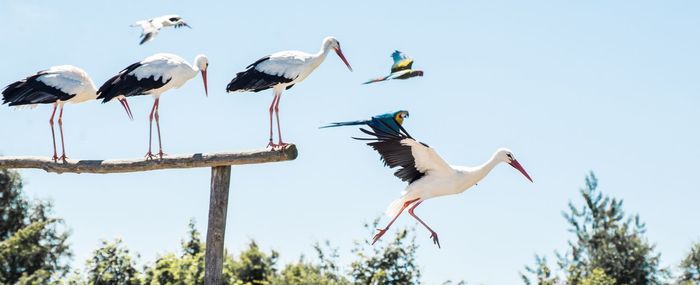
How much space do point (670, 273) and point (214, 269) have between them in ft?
61.5

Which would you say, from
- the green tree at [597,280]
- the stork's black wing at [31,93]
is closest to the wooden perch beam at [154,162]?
the stork's black wing at [31,93]

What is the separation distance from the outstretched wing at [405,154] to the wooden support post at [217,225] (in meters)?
1.46

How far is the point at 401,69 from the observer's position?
1298cm

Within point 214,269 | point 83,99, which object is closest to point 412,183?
point 214,269

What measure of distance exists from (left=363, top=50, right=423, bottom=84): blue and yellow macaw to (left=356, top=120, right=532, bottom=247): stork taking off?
532 millimetres

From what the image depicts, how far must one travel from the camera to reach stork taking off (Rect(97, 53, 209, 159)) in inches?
573

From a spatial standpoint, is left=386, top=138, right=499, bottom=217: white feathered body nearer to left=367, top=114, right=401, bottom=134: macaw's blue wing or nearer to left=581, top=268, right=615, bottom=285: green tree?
left=367, top=114, right=401, bottom=134: macaw's blue wing

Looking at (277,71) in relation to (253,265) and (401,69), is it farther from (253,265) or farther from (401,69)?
(253,265)

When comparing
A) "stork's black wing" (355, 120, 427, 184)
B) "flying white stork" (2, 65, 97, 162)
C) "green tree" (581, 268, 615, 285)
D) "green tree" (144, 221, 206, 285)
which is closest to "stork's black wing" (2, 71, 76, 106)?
"flying white stork" (2, 65, 97, 162)

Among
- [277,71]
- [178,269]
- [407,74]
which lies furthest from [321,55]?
[178,269]

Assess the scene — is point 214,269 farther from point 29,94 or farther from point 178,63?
point 29,94

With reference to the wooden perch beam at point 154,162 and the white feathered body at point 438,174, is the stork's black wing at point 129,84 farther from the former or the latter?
the white feathered body at point 438,174

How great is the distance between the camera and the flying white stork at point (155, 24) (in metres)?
14.7

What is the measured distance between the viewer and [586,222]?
30.5m
